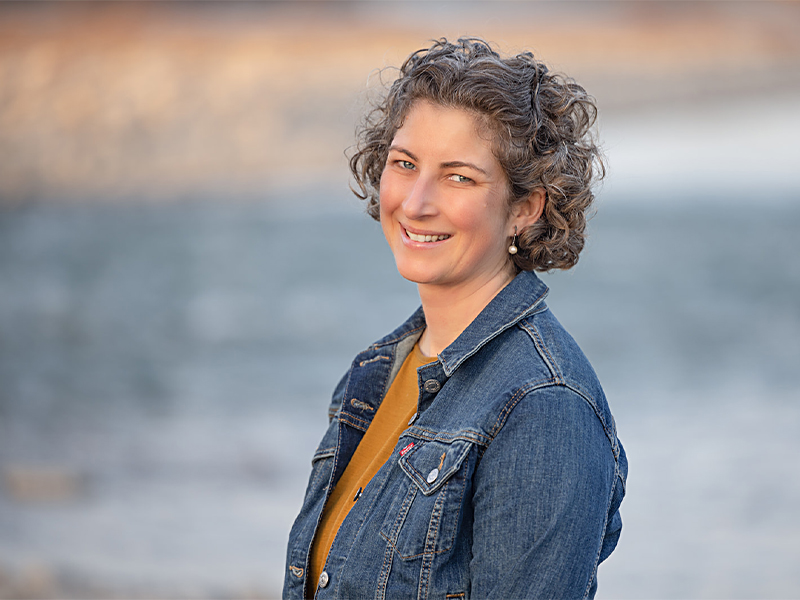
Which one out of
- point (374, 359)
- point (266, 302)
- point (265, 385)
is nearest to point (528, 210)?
point (374, 359)

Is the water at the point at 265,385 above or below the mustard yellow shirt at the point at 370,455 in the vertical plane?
above

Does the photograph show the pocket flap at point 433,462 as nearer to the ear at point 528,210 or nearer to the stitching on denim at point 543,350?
the stitching on denim at point 543,350

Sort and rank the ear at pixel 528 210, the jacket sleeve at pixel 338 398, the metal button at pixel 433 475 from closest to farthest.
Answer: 1. the metal button at pixel 433 475
2. the ear at pixel 528 210
3. the jacket sleeve at pixel 338 398

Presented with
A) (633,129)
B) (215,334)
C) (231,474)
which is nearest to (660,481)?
(231,474)

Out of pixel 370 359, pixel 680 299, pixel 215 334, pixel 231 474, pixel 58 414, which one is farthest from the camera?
pixel 680 299

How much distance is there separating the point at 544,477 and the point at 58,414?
7843mm

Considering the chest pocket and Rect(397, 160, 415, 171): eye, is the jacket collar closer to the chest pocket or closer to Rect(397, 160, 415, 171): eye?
the chest pocket

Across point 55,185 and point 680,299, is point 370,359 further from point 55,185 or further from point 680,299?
point 55,185

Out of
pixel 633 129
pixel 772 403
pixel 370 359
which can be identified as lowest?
pixel 370 359

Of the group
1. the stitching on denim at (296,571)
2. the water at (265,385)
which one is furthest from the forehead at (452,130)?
the stitching on denim at (296,571)

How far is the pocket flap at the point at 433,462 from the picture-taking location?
52.1 inches

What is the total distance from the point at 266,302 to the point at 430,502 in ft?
49.3

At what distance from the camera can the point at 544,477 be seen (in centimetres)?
123

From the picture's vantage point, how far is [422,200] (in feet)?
4.92
